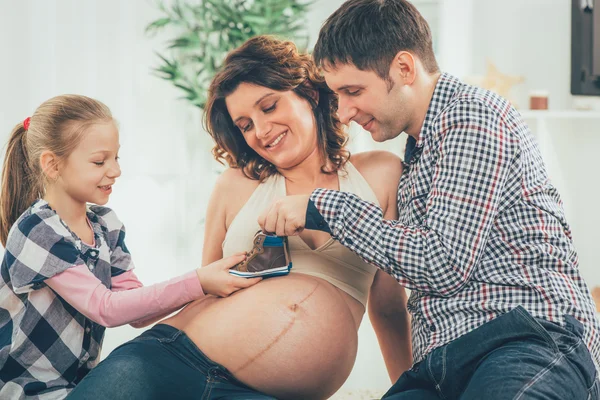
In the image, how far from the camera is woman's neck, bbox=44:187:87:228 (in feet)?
4.74

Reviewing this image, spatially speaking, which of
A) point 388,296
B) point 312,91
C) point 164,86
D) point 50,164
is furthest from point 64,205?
point 164,86

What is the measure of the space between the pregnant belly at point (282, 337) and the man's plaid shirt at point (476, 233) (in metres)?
0.19

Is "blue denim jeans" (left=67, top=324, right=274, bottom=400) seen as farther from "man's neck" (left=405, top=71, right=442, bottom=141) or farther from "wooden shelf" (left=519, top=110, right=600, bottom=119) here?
"wooden shelf" (left=519, top=110, right=600, bottom=119)

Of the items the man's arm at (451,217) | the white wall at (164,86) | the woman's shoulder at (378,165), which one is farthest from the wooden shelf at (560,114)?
the man's arm at (451,217)

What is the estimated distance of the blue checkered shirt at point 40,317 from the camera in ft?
4.35

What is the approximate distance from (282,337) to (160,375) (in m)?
0.24

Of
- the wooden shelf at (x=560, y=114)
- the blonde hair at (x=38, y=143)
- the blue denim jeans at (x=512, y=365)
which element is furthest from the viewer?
the wooden shelf at (x=560, y=114)

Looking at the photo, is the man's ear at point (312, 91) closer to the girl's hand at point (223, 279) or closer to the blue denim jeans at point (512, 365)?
the girl's hand at point (223, 279)

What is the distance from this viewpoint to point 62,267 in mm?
1331

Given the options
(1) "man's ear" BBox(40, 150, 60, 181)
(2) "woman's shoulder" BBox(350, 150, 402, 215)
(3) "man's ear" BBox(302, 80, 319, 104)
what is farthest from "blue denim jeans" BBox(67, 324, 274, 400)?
(3) "man's ear" BBox(302, 80, 319, 104)

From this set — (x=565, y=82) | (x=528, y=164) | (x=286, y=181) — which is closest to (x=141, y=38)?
(x=565, y=82)

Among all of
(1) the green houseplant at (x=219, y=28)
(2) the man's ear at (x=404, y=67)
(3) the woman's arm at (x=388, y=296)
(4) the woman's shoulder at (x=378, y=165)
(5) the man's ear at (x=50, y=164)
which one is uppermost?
(1) the green houseplant at (x=219, y=28)

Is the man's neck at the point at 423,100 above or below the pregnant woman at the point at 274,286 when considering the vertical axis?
above

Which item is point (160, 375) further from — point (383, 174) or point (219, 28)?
point (219, 28)
